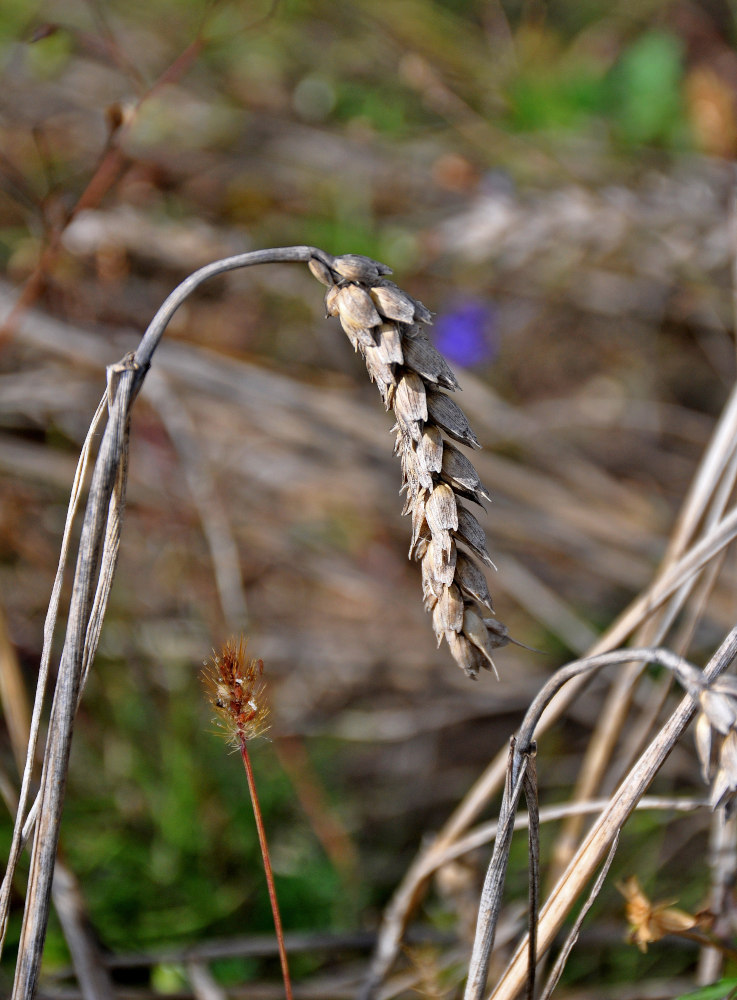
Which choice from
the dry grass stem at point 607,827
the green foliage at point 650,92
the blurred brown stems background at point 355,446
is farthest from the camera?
the green foliage at point 650,92

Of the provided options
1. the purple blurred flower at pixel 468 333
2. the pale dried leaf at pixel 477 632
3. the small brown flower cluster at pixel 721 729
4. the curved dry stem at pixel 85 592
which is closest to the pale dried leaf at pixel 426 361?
the curved dry stem at pixel 85 592

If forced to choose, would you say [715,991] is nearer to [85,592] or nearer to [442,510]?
[442,510]

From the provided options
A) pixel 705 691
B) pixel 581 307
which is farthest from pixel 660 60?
pixel 705 691

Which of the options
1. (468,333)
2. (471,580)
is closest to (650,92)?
(468,333)

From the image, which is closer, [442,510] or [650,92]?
[442,510]

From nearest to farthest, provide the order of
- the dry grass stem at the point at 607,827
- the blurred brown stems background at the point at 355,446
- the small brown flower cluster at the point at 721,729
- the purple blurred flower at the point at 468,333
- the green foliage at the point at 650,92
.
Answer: the small brown flower cluster at the point at 721,729
the dry grass stem at the point at 607,827
the blurred brown stems background at the point at 355,446
the purple blurred flower at the point at 468,333
the green foliage at the point at 650,92

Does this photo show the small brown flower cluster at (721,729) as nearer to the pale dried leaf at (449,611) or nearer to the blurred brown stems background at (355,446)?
the pale dried leaf at (449,611)

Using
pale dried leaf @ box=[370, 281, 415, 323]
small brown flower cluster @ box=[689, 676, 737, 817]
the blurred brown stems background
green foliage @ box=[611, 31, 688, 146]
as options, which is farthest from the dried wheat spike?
green foliage @ box=[611, 31, 688, 146]

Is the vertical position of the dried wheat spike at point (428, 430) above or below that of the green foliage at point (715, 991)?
above
